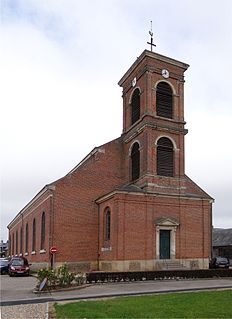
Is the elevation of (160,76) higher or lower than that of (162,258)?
higher

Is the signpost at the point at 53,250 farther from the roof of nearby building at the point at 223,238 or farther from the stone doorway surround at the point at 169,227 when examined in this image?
the roof of nearby building at the point at 223,238

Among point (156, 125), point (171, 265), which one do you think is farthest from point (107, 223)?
point (156, 125)

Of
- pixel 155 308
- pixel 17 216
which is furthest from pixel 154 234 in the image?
pixel 17 216

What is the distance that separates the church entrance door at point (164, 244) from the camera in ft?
101

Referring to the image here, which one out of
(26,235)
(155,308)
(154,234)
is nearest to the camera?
(155,308)

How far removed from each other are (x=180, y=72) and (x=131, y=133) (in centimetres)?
623

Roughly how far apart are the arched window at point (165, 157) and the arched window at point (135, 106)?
3040 mm

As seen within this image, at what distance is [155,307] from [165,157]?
68.2ft

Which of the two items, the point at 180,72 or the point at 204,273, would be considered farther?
the point at 180,72

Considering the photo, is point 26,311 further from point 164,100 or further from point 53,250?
point 164,100

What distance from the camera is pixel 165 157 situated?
1291 inches

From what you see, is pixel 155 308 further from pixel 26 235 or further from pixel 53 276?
pixel 26 235

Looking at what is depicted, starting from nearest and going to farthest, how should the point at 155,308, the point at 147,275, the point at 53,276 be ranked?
1. the point at 155,308
2. the point at 53,276
3. the point at 147,275

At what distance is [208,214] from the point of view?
109 ft
